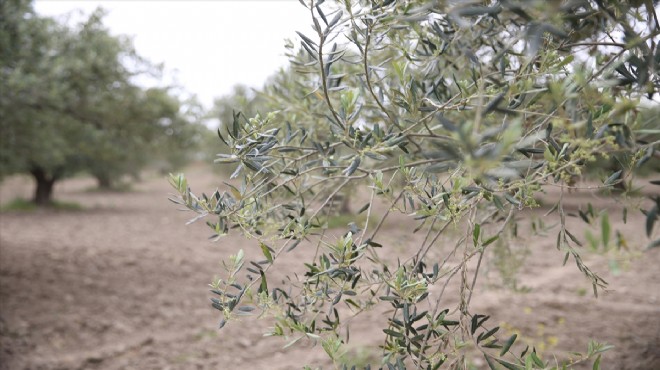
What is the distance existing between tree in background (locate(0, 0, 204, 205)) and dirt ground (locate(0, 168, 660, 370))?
2.20 metres

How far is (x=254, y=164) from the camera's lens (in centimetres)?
212

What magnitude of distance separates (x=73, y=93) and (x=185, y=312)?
3741mm

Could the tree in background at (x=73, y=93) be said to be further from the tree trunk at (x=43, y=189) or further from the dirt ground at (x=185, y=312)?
the tree trunk at (x=43, y=189)

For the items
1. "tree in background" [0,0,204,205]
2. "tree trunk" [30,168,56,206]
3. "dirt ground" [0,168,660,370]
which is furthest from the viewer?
"tree trunk" [30,168,56,206]

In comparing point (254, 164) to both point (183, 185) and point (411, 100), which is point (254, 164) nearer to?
point (183, 185)

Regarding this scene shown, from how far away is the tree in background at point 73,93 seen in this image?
21.5ft

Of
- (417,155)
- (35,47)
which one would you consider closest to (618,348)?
(417,155)

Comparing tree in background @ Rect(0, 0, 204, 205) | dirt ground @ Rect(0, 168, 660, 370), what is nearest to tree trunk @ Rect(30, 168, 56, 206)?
dirt ground @ Rect(0, 168, 660, 370)

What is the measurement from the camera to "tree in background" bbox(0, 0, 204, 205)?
6.56m

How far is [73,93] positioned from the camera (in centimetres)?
793

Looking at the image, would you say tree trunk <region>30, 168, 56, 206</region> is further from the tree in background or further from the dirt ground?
the tree in background

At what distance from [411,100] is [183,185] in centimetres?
102

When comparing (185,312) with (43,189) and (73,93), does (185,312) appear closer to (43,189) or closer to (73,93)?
(73,93)

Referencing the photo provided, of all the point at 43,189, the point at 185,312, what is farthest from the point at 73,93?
the point at 43,189
